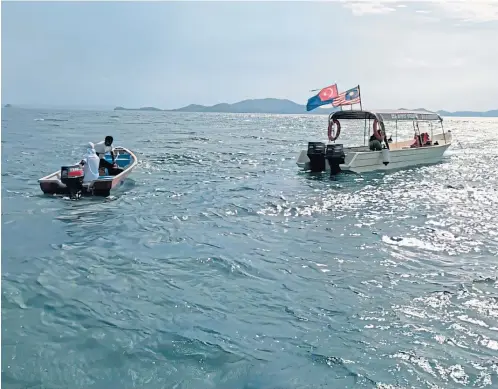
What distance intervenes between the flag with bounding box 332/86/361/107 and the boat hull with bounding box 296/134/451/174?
250 centimetres

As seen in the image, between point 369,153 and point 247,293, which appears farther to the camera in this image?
point 369,153

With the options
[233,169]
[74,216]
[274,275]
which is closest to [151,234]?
[74,216]

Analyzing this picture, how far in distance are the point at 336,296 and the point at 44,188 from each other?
11.6m

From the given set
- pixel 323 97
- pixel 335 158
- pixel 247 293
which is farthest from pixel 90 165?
pixel 323 97

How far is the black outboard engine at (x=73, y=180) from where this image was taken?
15141mm

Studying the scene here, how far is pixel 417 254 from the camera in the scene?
10.5m

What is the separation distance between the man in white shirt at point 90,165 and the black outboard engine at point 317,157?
10.9m

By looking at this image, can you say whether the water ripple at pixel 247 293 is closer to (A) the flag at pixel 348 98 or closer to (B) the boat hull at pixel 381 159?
(B) the boat hull at pixel 381 159

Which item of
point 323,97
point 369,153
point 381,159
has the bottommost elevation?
point 381,159

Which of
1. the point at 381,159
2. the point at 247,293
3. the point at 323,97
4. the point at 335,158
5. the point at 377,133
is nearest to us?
the point at 247,293

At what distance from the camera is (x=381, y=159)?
23797 mm

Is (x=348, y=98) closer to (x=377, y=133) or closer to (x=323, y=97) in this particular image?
(x=323, y=97)

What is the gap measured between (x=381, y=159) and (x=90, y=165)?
575 inches

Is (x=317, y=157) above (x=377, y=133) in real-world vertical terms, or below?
below
